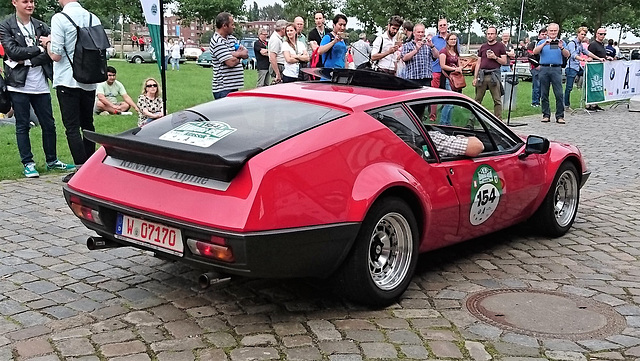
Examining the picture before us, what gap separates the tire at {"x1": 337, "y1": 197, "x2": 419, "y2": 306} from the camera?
3861 millimetres

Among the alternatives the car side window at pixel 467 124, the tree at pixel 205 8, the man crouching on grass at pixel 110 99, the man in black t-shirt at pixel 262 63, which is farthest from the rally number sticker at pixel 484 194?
the tree at pixel 205 8

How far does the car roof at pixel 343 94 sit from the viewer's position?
4.30 metres

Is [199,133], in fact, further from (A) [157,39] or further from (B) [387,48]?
(B) [387,48]

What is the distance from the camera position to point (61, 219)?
6043 millimetres

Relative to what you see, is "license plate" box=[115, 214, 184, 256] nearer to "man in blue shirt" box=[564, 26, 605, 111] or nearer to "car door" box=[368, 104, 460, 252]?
"car door" box=[368, 104, 460, 252]

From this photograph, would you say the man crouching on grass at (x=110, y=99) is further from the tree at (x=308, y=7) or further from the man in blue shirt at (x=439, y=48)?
the tree at (x=308, y=7)

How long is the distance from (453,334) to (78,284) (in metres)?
2.39

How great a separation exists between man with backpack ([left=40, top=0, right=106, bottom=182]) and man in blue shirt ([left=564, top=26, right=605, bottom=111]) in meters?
13.1

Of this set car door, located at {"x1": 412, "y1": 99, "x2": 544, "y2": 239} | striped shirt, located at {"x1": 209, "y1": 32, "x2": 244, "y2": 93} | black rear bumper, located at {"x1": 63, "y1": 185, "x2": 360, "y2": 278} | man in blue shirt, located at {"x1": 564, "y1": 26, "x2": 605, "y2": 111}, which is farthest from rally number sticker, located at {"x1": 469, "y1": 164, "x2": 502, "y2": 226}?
man in blue shirt, located at {"x1": 564, "y1": 26, "x2": 605, "y2": 111}

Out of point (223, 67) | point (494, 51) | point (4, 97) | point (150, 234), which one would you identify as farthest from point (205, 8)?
point (150, 234)

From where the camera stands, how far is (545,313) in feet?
13.6

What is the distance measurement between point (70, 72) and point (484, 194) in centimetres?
462

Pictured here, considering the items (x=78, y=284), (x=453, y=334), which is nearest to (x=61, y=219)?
(x=78, y=284)

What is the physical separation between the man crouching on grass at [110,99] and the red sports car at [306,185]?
872 cm
